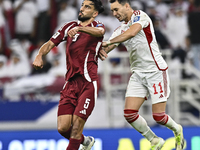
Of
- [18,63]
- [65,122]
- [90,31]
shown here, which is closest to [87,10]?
[90,31]

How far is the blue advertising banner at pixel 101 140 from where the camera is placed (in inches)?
341

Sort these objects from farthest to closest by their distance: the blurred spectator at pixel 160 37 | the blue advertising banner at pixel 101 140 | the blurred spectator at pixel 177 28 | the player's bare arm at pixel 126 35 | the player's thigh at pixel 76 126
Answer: the blurred spectator at pixel 177 28, the blurred spectator at pixel 160 37, the blue advertising banner at pixel 101 140, the player's thigh at pixel 76 126, the player's bare arm at pixel 126 35

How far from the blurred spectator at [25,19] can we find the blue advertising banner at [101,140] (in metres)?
4.65

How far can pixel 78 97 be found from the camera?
670 cm

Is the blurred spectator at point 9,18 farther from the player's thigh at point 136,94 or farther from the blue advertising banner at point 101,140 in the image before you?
the player's thigh at point 136,94

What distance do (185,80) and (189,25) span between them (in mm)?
1688

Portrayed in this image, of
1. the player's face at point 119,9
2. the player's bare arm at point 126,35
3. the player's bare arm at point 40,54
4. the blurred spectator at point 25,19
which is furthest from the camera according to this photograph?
the blurred spectator at point 25,19

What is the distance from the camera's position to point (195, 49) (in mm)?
11602

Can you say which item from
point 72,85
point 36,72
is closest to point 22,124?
point 36,72

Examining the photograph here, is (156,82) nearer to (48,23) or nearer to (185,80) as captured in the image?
(185,80)

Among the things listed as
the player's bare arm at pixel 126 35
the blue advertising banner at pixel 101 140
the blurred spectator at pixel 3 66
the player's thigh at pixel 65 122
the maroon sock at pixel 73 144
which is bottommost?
the blue advertising banner at pixel 101 140

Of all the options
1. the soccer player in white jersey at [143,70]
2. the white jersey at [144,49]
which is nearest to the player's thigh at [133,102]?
the soccer player in white jersey at [143,70]

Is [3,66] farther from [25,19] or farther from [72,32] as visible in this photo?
[72,32]

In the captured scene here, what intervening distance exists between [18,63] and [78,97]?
5510 mm
